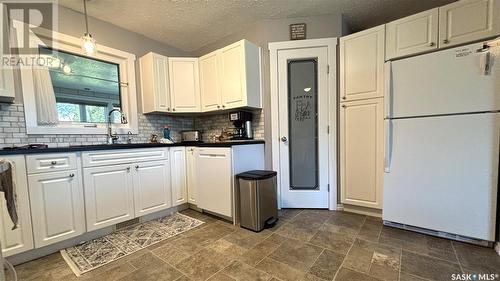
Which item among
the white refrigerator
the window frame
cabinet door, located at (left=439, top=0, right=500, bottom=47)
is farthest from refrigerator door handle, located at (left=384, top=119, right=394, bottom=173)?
the window frame

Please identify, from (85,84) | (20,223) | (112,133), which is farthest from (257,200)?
(85,84)

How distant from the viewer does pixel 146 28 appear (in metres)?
2.80

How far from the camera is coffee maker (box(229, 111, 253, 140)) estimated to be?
281 centimetres

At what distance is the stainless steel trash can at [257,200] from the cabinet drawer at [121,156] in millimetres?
1044

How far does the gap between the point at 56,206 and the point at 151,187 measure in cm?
83

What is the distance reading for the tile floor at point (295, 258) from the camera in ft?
4.78

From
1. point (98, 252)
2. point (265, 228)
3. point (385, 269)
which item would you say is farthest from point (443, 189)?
point (98, 252)

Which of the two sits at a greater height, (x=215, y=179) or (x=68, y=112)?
(x=68, y=112)

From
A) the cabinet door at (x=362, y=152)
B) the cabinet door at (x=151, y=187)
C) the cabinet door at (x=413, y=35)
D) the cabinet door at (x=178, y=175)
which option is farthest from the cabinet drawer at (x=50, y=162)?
the cabinet door at (x=413, y=35)

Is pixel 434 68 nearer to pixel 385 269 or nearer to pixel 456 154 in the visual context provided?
pixel 456 154

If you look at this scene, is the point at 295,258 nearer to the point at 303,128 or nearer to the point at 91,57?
the point at 303,128

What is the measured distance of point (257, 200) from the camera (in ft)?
6.95

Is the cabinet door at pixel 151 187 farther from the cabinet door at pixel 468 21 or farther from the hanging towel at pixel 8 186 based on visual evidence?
the cabinet door at pixel 468 21

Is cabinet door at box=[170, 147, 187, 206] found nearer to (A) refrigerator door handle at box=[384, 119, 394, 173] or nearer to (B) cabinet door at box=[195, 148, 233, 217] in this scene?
(B) cabinet door at box=[195, 148, 233, 217]
